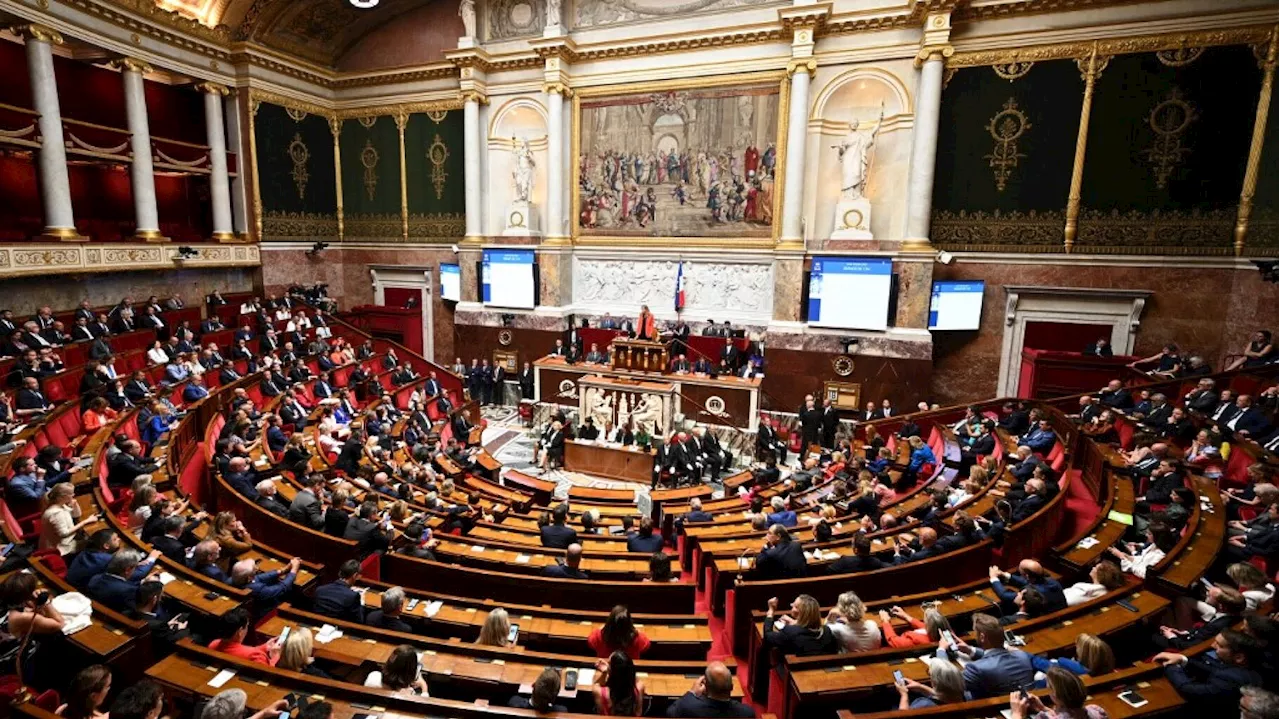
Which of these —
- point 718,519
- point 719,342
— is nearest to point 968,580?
point 718,519

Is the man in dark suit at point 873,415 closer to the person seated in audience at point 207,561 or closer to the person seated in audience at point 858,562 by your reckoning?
the person seated in audience at point 858,562

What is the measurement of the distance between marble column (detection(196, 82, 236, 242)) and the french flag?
45.1 feet

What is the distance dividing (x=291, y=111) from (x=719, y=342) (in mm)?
15971

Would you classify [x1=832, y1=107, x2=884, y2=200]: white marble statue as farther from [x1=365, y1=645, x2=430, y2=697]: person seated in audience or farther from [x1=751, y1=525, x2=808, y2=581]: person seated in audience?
[x1=365, y1=645, x2=430, y2=697]: person seated in audience

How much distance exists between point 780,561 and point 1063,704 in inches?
106

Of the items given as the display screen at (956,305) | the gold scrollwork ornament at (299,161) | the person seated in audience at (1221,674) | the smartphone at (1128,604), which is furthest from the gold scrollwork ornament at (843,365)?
the gold scrollwork ornament at (299,161)

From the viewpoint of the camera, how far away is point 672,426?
14578 millimetres

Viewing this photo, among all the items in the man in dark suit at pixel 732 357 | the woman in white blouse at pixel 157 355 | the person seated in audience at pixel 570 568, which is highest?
the woman in white blouse at pixel 157 355

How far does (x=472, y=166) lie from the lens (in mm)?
19547

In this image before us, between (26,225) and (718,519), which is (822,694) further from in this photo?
(26,225)

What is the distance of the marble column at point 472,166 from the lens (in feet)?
63.4

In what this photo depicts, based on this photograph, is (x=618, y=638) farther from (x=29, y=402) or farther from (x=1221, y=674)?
(x=29, y=402)

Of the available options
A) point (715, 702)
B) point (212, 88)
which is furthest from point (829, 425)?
point (212, 88)

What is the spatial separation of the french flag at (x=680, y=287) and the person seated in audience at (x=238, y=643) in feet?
46.5
